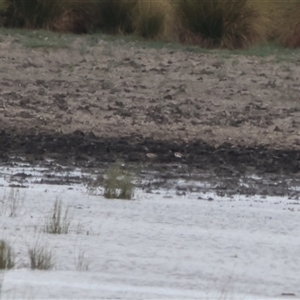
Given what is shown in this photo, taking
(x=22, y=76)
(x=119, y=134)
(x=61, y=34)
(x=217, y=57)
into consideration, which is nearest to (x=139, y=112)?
(x=119, y=134)

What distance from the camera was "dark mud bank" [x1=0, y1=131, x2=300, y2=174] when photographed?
A: 1048cm

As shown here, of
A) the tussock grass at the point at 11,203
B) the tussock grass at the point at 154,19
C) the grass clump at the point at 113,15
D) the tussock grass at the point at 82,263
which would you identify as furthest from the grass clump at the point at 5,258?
the grass clump at the point at 113,15

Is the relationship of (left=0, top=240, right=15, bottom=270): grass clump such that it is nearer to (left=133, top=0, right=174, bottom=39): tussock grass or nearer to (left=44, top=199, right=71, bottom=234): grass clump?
(left=44, top=199, right=71, bottom=234): grass clump

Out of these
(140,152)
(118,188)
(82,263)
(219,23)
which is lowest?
(140,152)

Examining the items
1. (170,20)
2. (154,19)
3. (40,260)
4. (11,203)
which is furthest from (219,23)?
(40,260)

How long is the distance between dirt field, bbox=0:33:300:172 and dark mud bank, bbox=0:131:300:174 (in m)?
0.01

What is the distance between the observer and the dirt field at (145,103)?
36.7ft

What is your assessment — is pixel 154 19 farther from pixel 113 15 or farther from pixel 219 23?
pixel 219 23

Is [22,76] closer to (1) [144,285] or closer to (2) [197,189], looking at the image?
(2) [197,189]

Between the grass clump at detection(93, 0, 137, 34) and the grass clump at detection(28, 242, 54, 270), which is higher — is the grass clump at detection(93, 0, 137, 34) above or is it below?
above

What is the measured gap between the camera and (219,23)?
59.5 feet

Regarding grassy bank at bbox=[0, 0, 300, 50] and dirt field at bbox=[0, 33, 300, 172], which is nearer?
dirt field at bbox=[0, 33, 300, 172]

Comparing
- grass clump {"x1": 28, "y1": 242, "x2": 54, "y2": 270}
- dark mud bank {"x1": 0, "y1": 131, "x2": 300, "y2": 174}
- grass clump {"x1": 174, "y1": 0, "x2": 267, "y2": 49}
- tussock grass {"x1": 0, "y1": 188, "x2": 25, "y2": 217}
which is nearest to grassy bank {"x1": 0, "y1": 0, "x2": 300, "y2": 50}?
grass clump {"x1": 174, "y1": 0, "x2": 267, "y2": 49}

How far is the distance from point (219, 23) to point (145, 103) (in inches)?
194
